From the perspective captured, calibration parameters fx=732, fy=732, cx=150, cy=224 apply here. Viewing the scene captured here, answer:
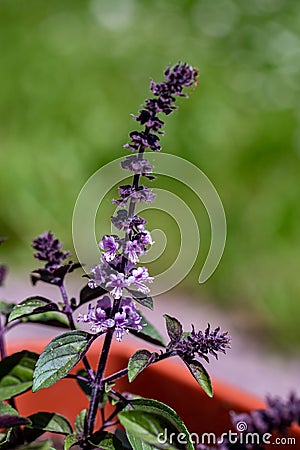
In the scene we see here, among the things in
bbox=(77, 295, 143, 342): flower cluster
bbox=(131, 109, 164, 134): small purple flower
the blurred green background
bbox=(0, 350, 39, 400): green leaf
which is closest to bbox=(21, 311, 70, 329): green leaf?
bbox=(0, 350, 39, 400): green leaf

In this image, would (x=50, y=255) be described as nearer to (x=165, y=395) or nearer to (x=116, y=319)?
(x=116, y=319)

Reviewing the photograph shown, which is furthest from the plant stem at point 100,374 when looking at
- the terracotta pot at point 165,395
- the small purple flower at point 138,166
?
the terracotta pot at point 165,395

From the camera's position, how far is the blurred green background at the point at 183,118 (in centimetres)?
178

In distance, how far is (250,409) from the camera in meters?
0.79

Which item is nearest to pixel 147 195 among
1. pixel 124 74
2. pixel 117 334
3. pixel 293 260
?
pixel 117 334

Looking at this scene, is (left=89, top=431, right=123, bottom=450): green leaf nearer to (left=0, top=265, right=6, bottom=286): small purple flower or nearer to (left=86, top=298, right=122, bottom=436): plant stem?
(left=86, top=298, right=122, bottom=436): plant stem

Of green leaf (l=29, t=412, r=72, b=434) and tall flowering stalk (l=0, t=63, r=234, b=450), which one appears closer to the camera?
tall flowering stalk (l=0, t=63, r=234, b=450)

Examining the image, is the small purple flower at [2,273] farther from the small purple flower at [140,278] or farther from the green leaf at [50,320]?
the small purple flower at [140,278]

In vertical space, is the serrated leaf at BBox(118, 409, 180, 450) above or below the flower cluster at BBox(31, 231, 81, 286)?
below

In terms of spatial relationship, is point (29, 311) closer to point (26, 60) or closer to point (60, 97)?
point (60, 97)

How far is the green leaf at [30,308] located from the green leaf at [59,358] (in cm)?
4

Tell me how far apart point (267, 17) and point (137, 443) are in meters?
2.73

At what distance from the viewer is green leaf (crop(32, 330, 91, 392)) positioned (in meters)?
0.54

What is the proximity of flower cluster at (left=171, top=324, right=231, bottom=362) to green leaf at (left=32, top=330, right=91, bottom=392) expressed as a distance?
0.07m
